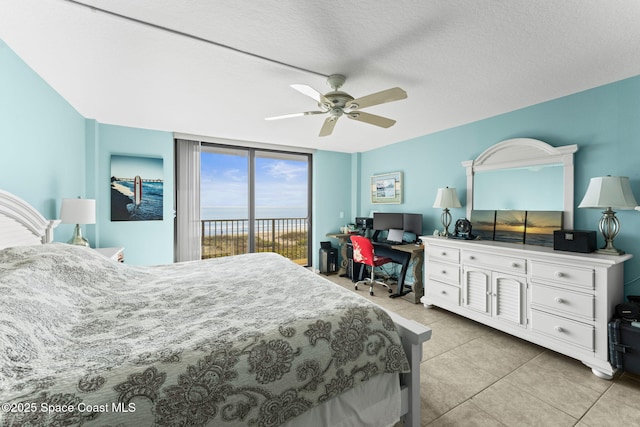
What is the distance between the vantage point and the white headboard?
1731 millimetres

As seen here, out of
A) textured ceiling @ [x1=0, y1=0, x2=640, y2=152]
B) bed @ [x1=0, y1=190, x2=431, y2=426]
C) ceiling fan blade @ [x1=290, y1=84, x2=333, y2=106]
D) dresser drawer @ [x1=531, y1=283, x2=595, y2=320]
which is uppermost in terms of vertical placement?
textured ceiling @ [x1=0, y1=0, x2=640, y2=152]

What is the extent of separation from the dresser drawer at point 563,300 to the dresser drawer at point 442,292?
0.77 metres

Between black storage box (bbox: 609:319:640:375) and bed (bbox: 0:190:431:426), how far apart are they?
5.83ft

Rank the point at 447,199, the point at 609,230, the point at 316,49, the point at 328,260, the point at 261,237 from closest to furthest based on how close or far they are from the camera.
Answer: the point at 316,49
the point at 609,230
the point at 447,199
the point at 328,260
the point at 261,237

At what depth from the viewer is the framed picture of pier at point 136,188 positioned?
3.57 meters

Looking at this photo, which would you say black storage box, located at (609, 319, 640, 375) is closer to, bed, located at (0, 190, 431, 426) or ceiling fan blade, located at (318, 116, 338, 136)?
bed, located at (0, 190, 431, 426)

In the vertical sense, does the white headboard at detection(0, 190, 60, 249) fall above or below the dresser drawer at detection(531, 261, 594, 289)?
above

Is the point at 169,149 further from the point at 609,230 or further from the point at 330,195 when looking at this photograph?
the point at 609,230

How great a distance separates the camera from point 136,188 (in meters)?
3.69

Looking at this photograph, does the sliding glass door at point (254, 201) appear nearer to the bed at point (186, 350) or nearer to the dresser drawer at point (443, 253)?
the dresser drawer at point (443, 253)

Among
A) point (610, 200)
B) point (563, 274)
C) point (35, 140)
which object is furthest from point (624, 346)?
point (35, 140)

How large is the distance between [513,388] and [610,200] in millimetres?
1700

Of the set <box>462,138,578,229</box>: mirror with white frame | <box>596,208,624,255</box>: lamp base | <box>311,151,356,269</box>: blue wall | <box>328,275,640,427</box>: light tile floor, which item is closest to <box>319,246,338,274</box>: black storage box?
<box>311,151,356,269</box>: blue wall

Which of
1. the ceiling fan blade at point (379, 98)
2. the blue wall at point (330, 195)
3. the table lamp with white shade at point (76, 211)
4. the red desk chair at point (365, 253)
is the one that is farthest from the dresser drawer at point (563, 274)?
the table lamp with white shade at point (76, 211)
